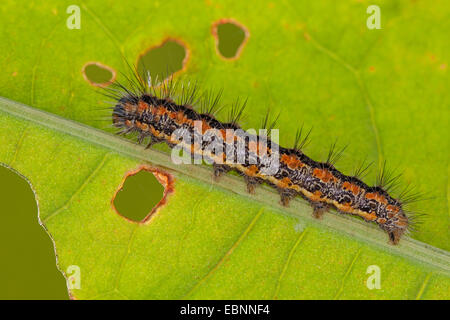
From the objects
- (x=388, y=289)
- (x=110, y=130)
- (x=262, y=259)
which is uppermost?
(x=110, y=130)

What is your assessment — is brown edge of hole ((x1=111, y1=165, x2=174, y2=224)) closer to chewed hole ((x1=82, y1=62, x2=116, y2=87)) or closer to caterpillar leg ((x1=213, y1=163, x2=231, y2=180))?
caterpillar leg ((x1=213, y1=163, x2=231, y2=180))

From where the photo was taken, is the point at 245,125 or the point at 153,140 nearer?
the point at 153,140

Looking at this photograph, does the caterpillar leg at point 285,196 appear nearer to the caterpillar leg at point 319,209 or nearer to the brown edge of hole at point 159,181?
the caterpillar leg at point 319,209

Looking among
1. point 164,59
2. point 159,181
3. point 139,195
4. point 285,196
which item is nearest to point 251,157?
point 285,196

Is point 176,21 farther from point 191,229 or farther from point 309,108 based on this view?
point 191,229

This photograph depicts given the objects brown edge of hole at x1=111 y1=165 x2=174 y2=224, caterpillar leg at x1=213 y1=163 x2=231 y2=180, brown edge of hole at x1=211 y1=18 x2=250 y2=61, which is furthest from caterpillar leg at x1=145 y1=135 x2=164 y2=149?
brown edge of hole at x1=211 y1=18 x2=250 y2=61

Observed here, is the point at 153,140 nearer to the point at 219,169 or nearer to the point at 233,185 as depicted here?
the point at 219,169

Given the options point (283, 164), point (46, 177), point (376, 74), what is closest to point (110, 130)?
point (46, 177)
